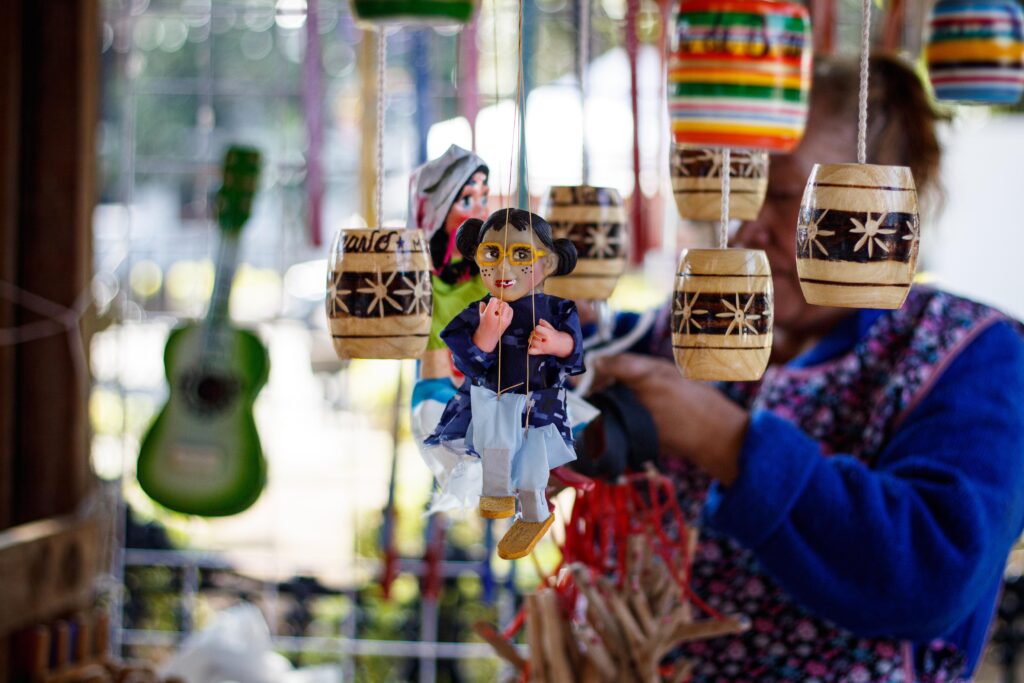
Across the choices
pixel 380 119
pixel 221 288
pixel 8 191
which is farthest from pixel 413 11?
pixel 8 191

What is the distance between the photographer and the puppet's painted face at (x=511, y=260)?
0.49m

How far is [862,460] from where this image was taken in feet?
3.51

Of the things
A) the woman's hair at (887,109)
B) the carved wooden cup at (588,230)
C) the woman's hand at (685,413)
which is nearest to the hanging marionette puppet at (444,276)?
the carved wooden cup at (588,230)

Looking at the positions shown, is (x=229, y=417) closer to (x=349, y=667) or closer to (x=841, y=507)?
(x=349, y=667)

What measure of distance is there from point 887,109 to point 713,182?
0.40 metres

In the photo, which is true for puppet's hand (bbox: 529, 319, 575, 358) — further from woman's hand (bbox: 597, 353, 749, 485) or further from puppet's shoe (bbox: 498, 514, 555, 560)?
woman's hand (bbox: 597, 353, 749, 485)

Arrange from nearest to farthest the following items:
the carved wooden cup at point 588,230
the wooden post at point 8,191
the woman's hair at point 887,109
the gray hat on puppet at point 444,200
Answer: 1. the gray hat on puppet at point 444,200
2. the carved wooden cup at point 588,230
3. the woman's hair at point 887,109
4. the wooden post at point 8,191

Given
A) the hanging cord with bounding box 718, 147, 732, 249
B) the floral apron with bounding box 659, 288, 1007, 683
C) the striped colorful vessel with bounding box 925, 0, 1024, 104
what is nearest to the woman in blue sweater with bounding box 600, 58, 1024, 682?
the floral apron with bounding box 659, 288, 1007, 683

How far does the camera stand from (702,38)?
648 millimetres

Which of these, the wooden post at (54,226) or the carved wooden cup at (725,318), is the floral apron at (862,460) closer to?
the carved wooden cup at (725,318)

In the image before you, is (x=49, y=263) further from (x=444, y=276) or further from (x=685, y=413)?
(x=444, y=276)

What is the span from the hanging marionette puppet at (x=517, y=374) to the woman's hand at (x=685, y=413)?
1.09 ft

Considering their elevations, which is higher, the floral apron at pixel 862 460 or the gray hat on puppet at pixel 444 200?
the gray hat on puppet at pixel 444 200

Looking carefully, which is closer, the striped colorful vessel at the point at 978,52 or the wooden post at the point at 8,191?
the striped colorful vessel at the point at 978,52
